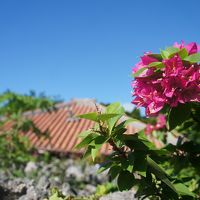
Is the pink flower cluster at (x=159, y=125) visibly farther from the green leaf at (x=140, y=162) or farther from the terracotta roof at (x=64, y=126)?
the terracotta roof at (x=64, y=126)

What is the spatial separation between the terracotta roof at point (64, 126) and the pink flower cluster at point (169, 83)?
9.70m

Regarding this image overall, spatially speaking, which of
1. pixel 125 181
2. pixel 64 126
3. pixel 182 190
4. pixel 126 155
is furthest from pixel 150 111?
pixel 64 126

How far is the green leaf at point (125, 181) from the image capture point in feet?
8.69

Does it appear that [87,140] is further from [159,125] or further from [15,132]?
[15,132]

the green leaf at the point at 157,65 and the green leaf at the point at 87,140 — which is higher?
the green leaf at the point at 157,65

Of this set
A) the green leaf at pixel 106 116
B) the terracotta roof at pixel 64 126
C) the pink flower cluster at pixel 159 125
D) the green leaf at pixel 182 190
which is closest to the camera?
the green leaf at pixel 106 116

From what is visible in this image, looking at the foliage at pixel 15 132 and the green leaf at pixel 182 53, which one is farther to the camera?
the foliage at pixel 15 132

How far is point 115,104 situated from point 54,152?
10625mm

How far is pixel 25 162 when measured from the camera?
9328mm

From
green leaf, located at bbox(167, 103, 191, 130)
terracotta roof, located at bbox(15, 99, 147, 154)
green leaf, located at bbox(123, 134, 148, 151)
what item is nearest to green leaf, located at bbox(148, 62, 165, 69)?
green leaf, located at bbox(167, 103, 191, 130)

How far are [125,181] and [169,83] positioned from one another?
59cm

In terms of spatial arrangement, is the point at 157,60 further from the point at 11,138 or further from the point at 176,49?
the point at 11,138

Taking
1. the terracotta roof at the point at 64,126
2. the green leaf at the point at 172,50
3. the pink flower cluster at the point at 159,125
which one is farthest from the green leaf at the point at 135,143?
the terracotta roof at the point at 64,126

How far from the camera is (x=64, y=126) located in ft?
52.6
